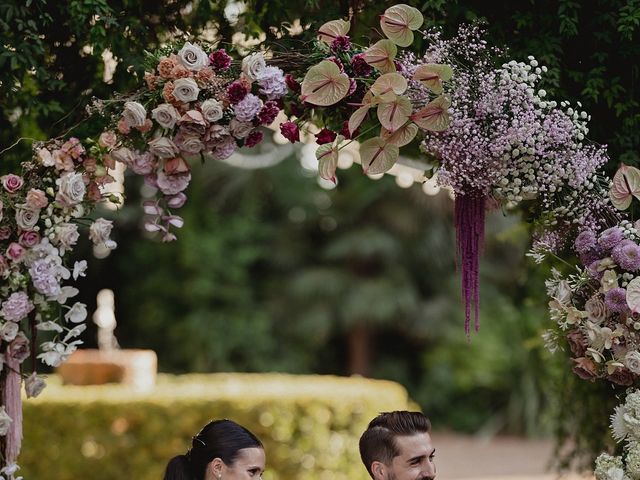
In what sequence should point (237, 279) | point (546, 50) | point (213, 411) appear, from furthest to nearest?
point (237, 279), point (213, 411), point (546, 50)

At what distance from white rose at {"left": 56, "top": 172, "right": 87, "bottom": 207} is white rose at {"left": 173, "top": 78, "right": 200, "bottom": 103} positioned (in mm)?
457

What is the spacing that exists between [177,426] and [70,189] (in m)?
5.04

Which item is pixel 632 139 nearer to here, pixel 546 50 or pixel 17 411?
pixel 546 50

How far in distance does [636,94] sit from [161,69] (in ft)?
6.41

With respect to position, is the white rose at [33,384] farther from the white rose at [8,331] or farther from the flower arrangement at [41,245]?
the white rose at [8,331]

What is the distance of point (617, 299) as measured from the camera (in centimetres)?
349

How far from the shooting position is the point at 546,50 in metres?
3.99

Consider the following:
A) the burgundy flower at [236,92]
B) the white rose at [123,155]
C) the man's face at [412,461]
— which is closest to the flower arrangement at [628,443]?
the man's face at [412,461]

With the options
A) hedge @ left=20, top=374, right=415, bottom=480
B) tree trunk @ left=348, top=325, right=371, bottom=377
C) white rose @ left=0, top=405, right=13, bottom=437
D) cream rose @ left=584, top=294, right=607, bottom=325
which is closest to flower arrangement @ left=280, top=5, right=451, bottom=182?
cream rose @ left=584, top=294, right=607, bottom=325

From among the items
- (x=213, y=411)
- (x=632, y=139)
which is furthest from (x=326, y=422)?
(x=632, y=139)

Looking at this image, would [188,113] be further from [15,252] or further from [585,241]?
[585,241]

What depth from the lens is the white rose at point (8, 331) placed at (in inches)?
139

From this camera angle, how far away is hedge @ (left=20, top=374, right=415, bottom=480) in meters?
8.20

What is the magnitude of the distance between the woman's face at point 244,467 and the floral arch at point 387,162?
78 centimetres
